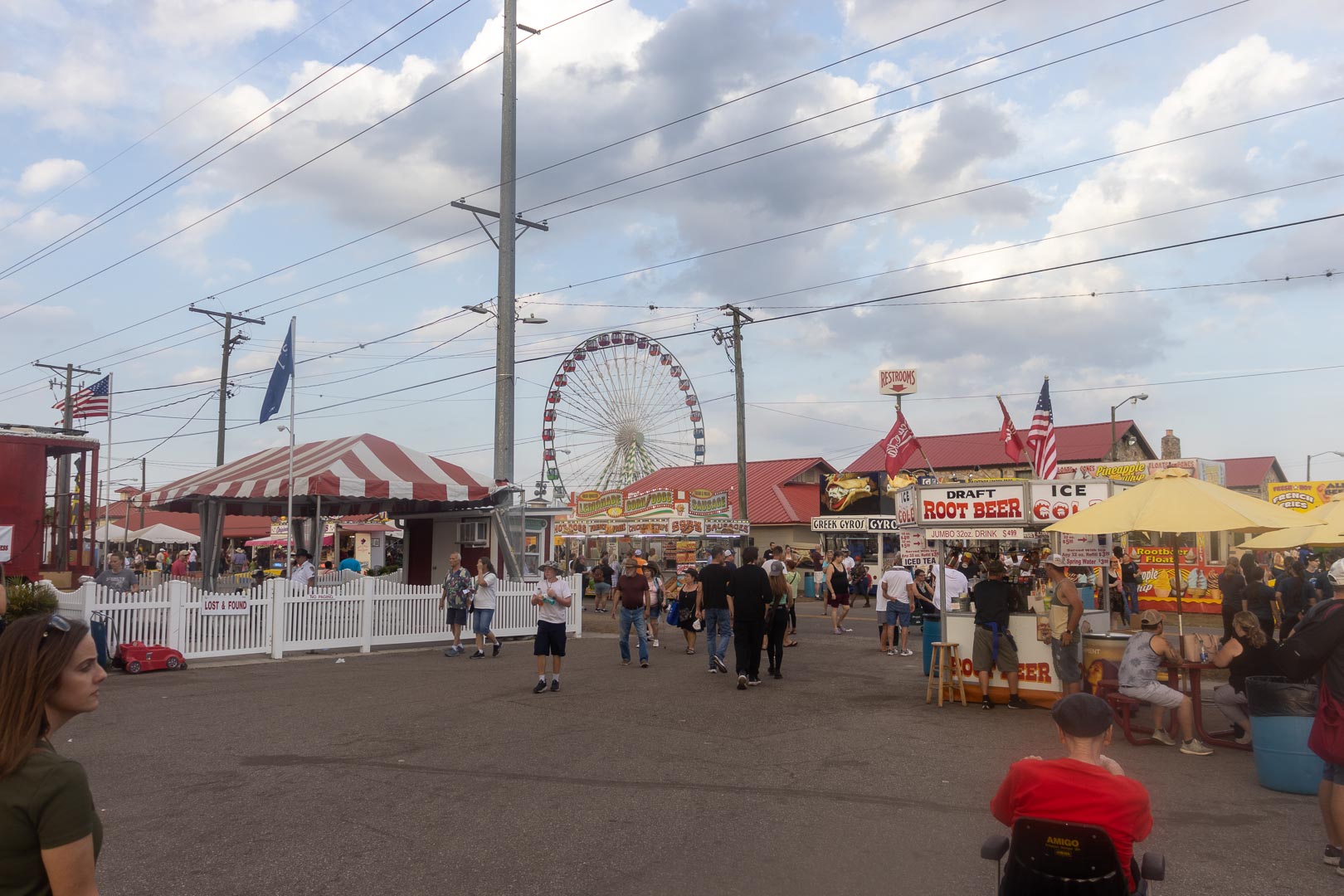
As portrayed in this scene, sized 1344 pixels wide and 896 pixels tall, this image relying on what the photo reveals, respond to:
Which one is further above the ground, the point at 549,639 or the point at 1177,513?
the point at 1177,513

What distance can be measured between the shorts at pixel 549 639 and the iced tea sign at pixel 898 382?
23.9 ft

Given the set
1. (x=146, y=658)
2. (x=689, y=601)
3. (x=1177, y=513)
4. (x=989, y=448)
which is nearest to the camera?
(x=1177, y=513)

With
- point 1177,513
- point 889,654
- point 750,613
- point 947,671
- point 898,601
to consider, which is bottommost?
point 889,654

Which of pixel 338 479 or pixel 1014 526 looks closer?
pixel 1014 526

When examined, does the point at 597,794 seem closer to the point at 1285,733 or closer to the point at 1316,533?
the point at 1285,733

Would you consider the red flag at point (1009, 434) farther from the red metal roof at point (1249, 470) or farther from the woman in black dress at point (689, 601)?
the red metal roof at point (1249, 470)

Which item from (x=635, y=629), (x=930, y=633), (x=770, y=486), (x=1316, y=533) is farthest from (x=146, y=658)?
(x=770, y=486)

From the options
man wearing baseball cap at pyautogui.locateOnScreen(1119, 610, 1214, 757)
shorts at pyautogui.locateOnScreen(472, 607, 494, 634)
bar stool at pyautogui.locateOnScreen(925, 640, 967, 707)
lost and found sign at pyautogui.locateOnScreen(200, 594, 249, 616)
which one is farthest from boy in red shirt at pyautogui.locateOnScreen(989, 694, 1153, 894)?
lost and found sign at pyautogui.locateOnScreen(200, 594, 249, 616)

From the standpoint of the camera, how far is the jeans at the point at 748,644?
1220 centimetres

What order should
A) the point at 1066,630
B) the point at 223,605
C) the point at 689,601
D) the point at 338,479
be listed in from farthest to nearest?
1. the point at 338,479
2. the point at 689,601
3. the point at 223,605
4. the point at 1066,630

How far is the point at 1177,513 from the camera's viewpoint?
31.9ft

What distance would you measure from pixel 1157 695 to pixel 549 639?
6408 mm

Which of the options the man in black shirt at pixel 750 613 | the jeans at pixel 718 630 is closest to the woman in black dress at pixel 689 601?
the jeans at pixel 718 630

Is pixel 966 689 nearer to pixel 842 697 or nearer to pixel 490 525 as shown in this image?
pixel 842 697
